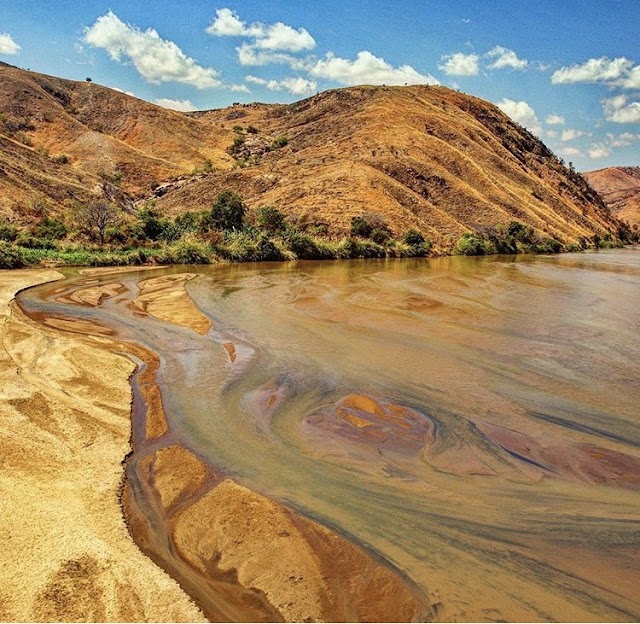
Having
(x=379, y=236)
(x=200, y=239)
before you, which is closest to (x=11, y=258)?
(x=200, y=239)

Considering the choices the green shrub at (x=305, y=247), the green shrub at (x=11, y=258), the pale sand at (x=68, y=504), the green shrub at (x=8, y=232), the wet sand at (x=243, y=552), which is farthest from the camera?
the green shrub at (x=305, y=247)

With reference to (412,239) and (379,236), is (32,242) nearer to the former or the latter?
(379,236)

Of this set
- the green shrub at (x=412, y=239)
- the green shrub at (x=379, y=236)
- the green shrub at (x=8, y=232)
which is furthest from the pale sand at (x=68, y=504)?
the green shrub at (x=412, y=239)

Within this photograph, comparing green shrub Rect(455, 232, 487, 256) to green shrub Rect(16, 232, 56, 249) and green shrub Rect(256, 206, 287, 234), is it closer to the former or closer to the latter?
green shrub Rect(256, 206, 287, 234)

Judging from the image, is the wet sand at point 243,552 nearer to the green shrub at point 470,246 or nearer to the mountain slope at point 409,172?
the mountain slope at point 409,172

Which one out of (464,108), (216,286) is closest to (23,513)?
(216,286)

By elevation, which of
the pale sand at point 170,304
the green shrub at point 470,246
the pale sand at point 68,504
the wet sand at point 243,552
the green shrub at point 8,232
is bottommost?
the wet sand at point 243,552

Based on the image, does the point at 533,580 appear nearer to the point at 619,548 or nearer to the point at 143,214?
the point at 619,548
